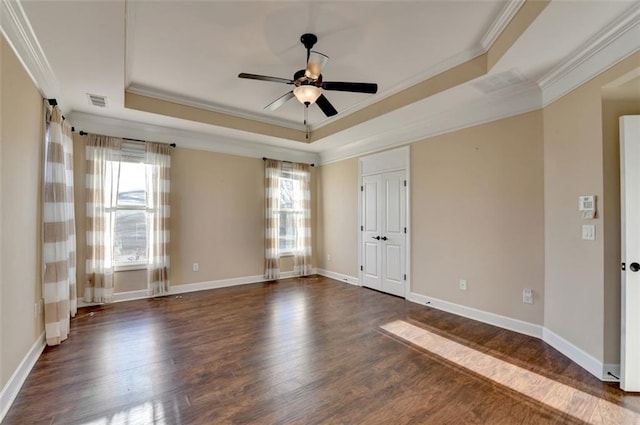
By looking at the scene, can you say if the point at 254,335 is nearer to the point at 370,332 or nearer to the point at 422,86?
the point at 370,332

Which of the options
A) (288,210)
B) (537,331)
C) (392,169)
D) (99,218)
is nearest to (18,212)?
(99,218)

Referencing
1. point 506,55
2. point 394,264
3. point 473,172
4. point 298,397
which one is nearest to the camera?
point 298,397

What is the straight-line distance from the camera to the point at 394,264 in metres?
4.75

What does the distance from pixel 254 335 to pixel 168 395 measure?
1.13 metres

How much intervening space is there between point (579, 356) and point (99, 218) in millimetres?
5786

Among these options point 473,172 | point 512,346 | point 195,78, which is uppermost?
point 195,78

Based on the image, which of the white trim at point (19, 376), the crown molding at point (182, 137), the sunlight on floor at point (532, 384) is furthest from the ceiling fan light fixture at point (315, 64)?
the white trim at point (19, 376)

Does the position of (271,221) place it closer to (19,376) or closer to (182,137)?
(182,137)

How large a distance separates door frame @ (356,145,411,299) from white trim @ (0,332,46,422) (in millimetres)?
4329

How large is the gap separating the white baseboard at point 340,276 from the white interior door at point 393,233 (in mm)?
699

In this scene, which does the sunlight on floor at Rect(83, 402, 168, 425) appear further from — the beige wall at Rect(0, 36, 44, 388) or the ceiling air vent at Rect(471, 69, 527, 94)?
the ceiling air vent at Rect(471, 69, 527, 94)

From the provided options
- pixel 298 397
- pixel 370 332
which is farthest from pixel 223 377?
pixel 370 332

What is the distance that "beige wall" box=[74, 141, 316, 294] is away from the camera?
15.7 ft

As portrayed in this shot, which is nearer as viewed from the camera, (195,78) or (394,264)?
(195,78)
